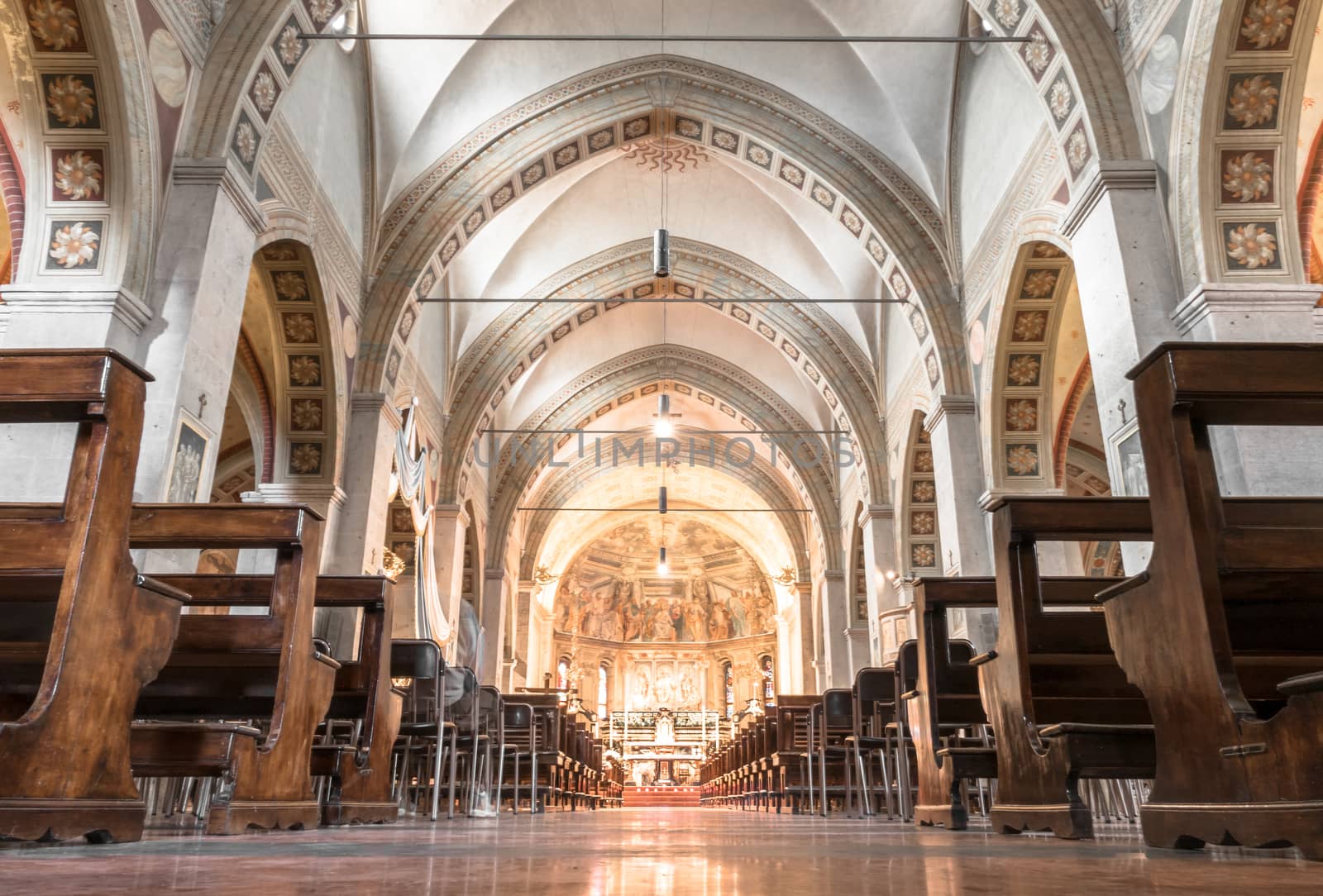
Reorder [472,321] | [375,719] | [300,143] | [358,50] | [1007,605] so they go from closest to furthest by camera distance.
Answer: [1007,605]
[375,719]
[300,143]
[358,50]
[472,321]

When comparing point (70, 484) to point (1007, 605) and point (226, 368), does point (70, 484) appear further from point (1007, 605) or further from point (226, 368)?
point (226, 368)

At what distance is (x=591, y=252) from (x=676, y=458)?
26.2 ft

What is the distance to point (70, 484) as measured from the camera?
2494mm

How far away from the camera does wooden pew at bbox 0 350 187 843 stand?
7.52 feet

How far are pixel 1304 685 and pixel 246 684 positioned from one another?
3580mm

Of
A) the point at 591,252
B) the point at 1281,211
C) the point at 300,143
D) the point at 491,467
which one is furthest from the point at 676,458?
the point at 1281,211

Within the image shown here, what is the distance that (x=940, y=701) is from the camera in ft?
16.1

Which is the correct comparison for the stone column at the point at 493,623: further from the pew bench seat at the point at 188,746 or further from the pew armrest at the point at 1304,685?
the pew armrest at the point at 1304,685

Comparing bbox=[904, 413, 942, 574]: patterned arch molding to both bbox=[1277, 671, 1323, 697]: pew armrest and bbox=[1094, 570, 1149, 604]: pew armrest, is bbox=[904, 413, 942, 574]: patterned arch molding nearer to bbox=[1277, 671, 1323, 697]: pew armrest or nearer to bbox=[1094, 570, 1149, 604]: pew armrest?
bbox=[1094, 570, 1149, 604]: pew armrest

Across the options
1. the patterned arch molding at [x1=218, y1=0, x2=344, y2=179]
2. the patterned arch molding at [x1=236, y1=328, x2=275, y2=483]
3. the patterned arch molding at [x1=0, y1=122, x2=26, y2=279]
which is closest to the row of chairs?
the patterned arch molding at [x1=218, y1=0, x2=344, y2=179]

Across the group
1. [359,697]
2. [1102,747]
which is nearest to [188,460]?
[359,697]

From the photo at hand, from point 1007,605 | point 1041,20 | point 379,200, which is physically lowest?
point 1007,605

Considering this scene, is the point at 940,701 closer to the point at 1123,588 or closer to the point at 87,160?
the point at 1123,588

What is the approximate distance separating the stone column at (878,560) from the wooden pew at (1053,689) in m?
9.19
